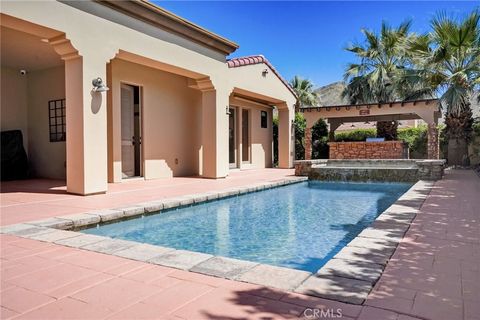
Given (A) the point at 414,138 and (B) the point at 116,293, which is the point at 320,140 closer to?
(A) the point at 414,138

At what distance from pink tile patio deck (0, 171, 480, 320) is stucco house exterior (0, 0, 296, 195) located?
14.6 feet

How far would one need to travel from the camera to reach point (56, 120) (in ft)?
37.2

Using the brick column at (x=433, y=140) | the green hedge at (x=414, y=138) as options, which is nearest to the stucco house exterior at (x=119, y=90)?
the brick column at (x=433, y=140)

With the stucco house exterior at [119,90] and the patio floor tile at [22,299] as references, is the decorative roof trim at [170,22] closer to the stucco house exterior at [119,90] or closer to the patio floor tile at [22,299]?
the stucco house exterior at [119,90]

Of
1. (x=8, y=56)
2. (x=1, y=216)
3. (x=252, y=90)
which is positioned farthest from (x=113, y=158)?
(x=252, y=90)

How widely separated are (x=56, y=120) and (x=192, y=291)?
1055 centimetres

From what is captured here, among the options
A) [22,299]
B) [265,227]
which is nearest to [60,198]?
[265,227]

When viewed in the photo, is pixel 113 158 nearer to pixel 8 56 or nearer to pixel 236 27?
pixel 8 56

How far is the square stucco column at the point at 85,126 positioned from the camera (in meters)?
7.48

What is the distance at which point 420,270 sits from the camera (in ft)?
9.99

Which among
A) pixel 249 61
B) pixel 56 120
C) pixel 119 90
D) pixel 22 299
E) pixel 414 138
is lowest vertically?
pixel 22 299

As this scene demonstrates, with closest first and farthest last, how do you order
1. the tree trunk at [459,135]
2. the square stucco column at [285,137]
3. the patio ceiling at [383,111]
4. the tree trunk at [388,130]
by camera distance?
1. the tree trunk at [459,135]
2. the patio ceiling at [383,111]
3. the square stucco column at [285,137]
4. the tree trunk at [388,130]

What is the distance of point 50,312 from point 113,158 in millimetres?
8223

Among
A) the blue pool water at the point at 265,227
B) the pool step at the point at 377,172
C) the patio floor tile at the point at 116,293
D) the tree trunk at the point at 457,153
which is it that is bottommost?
the blue pool water at the point at 265,227
